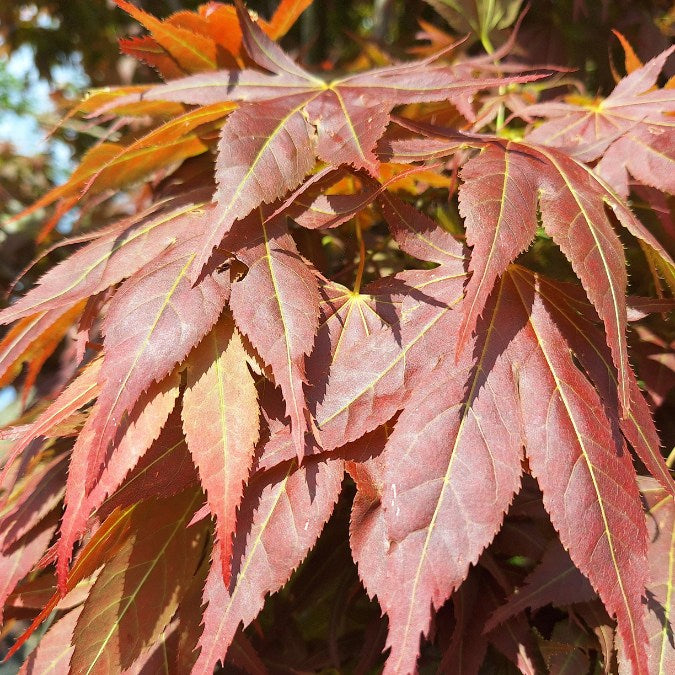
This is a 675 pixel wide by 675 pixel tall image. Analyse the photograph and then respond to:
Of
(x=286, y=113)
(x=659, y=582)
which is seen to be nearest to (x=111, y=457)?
(x=286, y=113)

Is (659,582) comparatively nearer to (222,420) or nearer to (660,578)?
(660,578)

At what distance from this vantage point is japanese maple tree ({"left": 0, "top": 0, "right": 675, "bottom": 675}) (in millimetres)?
470

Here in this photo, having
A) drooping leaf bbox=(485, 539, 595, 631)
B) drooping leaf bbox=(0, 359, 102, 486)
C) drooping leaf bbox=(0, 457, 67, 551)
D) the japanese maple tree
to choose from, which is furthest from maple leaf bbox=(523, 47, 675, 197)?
drooping leaf bbox=(0, 457, 67, 551)

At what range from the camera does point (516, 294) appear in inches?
22.1

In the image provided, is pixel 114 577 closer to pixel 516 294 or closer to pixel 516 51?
pixel 516 294

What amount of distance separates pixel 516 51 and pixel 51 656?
1.04 m

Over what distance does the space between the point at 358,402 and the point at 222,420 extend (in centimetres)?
10

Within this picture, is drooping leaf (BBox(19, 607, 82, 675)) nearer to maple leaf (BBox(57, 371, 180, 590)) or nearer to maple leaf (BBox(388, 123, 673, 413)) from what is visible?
maple leaf (BBox(57, 371, 180, 590))

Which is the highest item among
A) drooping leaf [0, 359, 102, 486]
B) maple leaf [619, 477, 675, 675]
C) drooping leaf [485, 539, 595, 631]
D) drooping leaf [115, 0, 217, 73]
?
drooping leaf [115, 0, 217, 73]

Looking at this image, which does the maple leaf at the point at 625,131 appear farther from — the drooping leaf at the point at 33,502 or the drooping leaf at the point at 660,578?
the drooping leaf at the point at 33,502

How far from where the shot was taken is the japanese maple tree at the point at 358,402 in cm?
47

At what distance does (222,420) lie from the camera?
496 mm

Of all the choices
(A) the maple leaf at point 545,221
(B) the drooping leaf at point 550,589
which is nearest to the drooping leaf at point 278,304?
(A) the maple leaf at point 545,221

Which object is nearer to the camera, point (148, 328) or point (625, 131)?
point (148, 328)
